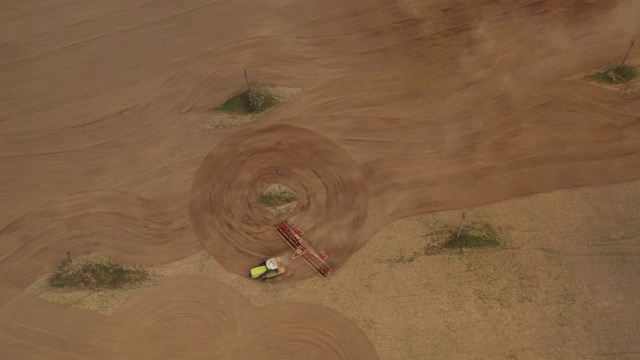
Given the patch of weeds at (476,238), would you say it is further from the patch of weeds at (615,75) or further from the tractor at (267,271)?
the patch of weeds at (615,75)

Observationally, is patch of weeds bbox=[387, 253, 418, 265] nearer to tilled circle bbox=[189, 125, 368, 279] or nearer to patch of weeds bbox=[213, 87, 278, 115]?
tilled circle bbox=[189, 125, 368, 279]

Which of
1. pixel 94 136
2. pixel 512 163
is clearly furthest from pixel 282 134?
pixel 512 163

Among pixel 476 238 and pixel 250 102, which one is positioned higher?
pixel 250 102

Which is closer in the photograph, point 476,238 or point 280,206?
point 476,238

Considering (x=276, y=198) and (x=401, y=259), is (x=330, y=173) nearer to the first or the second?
(x=276, y=198)

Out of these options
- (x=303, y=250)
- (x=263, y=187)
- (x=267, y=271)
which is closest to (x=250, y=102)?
(x=263, y=187)

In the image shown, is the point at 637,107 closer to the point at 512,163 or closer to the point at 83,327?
the point at 512,163

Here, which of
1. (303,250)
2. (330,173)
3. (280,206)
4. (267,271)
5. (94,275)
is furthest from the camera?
(330,173)
